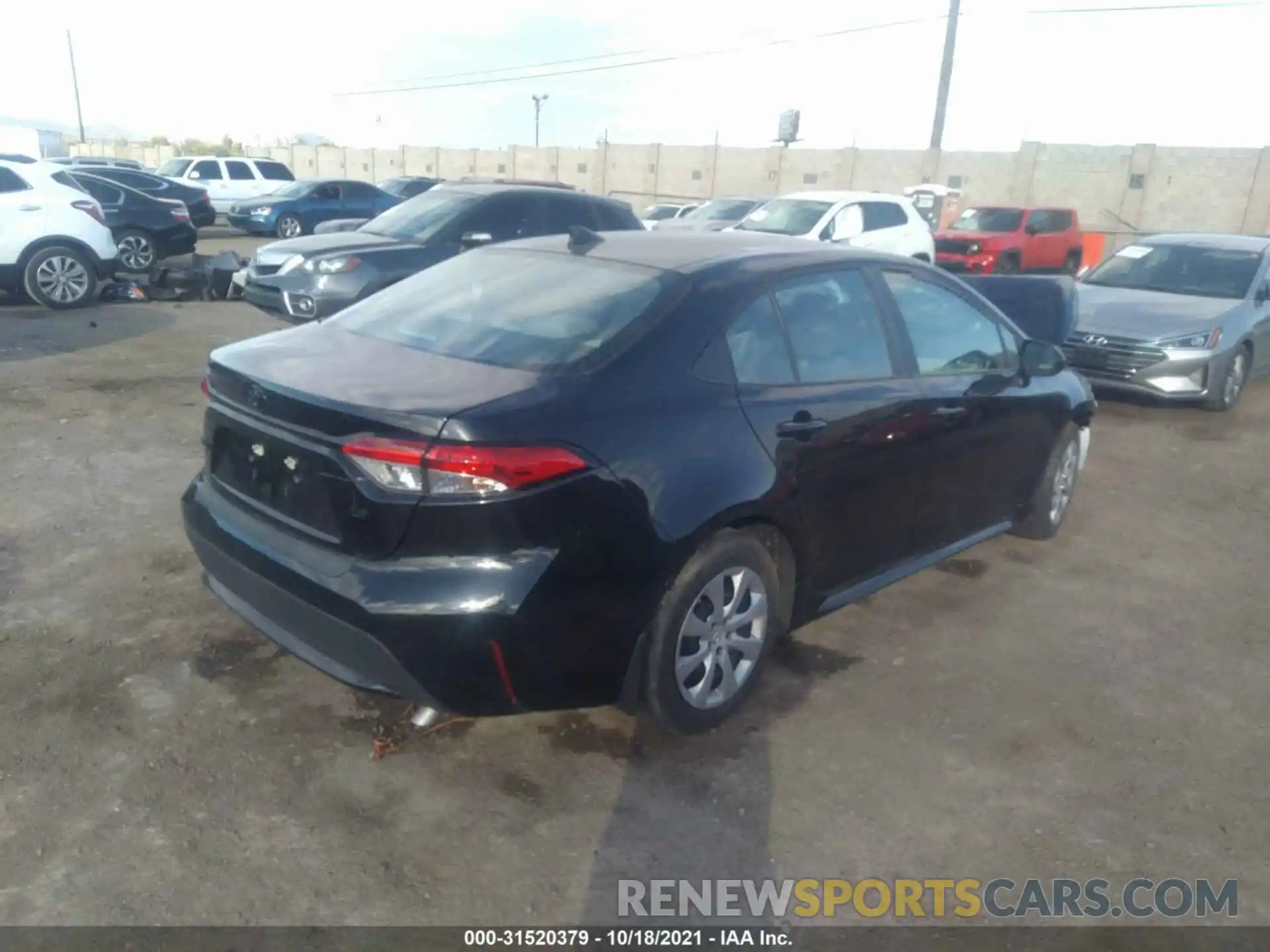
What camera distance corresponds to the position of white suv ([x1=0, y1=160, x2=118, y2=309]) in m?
10.5

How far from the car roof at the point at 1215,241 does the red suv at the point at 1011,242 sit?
8701mm

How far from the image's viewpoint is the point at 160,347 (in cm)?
943

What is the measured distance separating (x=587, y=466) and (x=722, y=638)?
919 mm

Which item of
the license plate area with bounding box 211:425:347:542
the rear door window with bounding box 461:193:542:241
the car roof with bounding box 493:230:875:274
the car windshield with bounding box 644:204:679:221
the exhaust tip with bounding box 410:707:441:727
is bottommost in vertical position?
the exhaust tip with bounding box 410:707:441:727

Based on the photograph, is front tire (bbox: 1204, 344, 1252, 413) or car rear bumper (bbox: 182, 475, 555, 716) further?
front tire (bbox: 1204, 344, 1252, 413)

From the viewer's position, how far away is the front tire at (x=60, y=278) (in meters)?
10.7

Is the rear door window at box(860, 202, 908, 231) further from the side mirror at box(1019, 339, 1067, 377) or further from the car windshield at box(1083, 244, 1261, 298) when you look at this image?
the side mirror at box(1019, 339, 1067, 377)

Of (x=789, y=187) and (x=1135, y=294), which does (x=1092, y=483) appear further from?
(x=789, y=187)

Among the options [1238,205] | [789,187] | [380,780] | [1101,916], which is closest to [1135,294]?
[1101,916]

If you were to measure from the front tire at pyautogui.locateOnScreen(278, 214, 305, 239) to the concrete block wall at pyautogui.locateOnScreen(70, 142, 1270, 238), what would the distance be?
56.0ft

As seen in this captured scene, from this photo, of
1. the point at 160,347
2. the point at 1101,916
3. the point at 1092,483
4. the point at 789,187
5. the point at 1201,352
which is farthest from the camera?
the point at 789,187

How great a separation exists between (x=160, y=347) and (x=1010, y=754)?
28.7 ft

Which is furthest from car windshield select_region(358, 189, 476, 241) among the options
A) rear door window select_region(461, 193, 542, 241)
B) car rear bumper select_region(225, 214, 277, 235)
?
car rear bumper select_region(225, 214, 277, 235)

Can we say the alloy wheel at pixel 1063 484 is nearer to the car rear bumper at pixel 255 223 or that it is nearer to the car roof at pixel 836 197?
the car roof at pixel 836 197
